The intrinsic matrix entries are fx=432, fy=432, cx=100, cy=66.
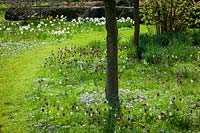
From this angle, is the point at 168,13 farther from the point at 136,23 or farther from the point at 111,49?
the point at 111,49

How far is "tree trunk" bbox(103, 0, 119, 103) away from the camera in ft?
26.8

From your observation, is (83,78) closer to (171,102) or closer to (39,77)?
(39,77)

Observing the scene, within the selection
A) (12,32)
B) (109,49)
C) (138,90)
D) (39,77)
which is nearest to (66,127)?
(109,49)

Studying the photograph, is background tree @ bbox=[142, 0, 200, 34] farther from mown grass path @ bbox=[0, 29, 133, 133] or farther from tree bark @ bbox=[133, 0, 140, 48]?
tree bark @ bbox=[133, 0, 140, 48]

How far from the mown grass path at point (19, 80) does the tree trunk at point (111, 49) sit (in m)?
1.74

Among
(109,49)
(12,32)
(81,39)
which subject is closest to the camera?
(109,49)

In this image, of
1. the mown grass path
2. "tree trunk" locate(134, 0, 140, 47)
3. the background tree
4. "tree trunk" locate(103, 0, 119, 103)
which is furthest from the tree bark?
"tree trunk" locate(103, 0, 119, 103)

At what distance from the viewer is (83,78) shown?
10.8 meters

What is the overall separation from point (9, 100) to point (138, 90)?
115 inches

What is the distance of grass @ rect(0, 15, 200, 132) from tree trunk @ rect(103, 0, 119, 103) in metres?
0.25

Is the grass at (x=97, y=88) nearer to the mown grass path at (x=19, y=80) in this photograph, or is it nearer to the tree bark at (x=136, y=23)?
the mown grass path at (x=19, y=80)

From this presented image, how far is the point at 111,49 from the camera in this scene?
8359mm

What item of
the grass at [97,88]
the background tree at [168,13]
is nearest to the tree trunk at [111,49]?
the grass at [97,88]

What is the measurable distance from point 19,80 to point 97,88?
2837 mm
